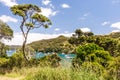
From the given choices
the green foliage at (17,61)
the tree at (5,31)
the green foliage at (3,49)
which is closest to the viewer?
the green foliage at (17,61)

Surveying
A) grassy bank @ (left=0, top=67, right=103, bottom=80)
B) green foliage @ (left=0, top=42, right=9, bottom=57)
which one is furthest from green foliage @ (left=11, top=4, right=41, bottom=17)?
grassy bank @ (left=0, top=67, right=103, bottom=80)

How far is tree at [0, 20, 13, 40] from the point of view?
22078 mm

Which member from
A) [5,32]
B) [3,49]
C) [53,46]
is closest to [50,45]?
[53,46]

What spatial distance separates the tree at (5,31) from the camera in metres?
22.1

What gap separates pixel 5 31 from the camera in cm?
2227

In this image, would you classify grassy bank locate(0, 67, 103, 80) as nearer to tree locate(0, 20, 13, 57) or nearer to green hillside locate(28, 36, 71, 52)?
tree locate(0, 20, 13, 57)

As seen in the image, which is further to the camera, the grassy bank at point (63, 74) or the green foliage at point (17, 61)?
the green foliage at point (17, 61)

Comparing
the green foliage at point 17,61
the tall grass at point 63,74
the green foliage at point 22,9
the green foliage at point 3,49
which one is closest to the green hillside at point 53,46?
the green foliage at point 3,49

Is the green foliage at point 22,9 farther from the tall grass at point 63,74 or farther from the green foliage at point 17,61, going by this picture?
the tall grass at point 63,74

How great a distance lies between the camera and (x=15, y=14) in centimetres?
2153

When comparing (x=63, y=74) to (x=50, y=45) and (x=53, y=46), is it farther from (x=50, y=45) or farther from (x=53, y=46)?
(x=50, y=45)

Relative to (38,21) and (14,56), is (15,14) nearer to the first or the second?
(38,21)

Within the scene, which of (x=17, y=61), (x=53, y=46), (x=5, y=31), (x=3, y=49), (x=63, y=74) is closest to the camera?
(x=63, y=74)

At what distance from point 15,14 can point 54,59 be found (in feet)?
15.9
